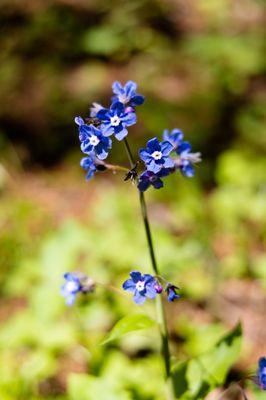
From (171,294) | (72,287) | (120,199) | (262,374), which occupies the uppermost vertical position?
(120,199)

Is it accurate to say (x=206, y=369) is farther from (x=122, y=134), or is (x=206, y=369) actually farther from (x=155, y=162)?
(x=122, y=134)

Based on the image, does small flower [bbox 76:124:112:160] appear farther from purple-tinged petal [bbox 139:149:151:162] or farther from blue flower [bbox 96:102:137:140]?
purple-tinged petal [bbox 139:149:151:162]

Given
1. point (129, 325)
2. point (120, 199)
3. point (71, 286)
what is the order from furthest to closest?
point (120, 199) → point (71, 286) → point (129, 325)

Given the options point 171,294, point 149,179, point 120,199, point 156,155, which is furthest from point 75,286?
point 120,199

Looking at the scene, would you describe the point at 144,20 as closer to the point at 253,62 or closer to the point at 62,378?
the point at 253,62

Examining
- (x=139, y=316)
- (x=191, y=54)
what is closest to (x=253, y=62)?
(x=191, y=54)

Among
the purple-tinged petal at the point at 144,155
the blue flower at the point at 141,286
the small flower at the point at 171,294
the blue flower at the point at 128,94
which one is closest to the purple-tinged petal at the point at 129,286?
the blue flower at the point at 141,286
